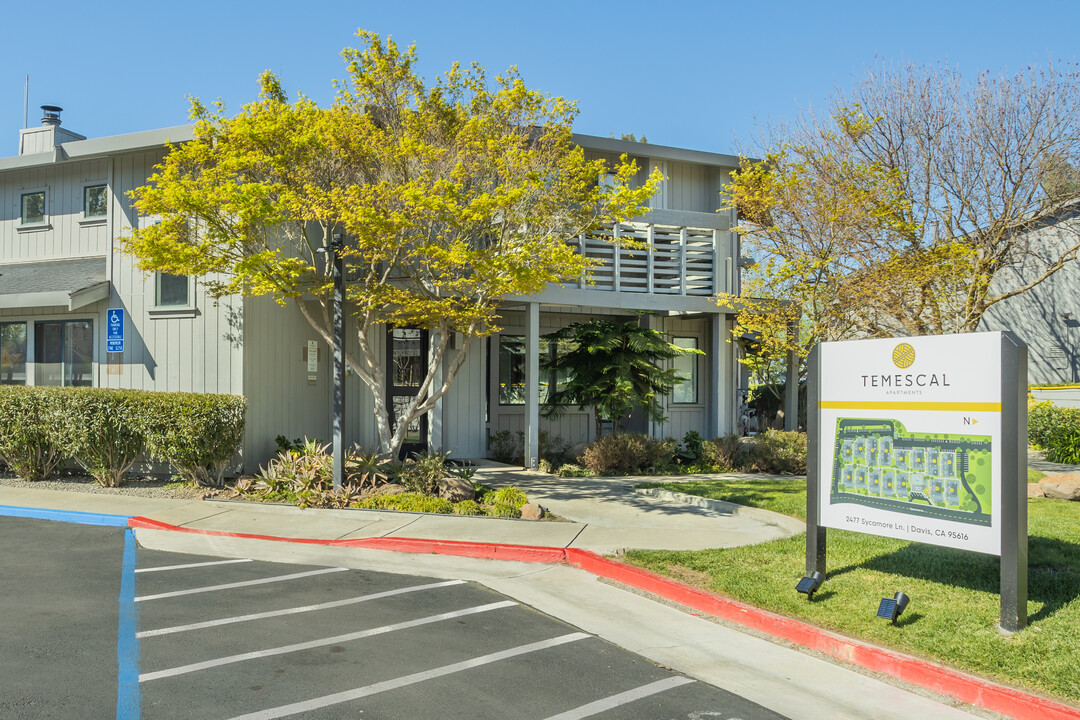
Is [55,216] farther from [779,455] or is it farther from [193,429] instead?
[779,455]

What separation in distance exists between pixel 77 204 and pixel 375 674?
13.9m

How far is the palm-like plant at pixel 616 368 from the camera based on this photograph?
49.9ft

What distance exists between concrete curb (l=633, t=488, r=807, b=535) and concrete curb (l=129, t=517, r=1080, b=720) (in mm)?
2964

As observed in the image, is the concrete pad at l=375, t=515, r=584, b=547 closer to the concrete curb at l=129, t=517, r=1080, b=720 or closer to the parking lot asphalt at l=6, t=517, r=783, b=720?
the concrete curb at l=129, t=517, r=1080, b=720

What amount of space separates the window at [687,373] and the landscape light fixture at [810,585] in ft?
39.9

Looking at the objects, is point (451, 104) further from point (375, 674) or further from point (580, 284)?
point (375, 674)

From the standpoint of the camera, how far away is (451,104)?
40.8 feet

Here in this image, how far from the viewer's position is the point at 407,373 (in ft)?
53.4

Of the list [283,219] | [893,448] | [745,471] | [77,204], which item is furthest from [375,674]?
[77,204]

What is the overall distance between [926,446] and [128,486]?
11796 millimetres

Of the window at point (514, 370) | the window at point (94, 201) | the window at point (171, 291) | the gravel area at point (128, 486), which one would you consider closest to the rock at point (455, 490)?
the gravel area at point (128, 486)

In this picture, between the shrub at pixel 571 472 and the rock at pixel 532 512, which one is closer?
the rock at pixel 532 512

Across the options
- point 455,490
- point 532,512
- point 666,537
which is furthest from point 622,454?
point 666,537

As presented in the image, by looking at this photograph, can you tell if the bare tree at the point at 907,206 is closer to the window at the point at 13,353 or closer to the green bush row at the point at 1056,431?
the green bush row at the point at 1056,431
